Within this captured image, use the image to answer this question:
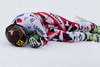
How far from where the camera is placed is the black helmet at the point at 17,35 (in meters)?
2.69

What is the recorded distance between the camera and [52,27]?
3.09 metres

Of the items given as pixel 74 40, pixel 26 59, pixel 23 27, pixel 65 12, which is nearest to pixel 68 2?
pixel 65 12

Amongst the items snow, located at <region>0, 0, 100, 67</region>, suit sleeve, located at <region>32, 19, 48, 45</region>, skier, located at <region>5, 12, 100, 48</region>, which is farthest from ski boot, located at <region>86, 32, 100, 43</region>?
suit sleeve, located at <region>32, 19, 48, 45</region>

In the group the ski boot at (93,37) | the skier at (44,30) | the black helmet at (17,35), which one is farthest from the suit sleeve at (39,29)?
Answer: the ski boot at (93,37)

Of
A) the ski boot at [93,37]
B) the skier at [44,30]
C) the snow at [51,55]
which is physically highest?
the skier at [44,30]

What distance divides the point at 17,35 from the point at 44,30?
0.31 m

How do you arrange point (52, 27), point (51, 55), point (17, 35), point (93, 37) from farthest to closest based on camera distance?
point (93, 37)
point (52, 27)
point (17, 35)
point (51, 55)

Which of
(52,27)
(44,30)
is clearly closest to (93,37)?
(52,27)

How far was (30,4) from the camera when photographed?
5418 mm

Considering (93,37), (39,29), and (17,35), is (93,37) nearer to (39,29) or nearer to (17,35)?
(39,29)

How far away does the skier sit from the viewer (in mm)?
2717

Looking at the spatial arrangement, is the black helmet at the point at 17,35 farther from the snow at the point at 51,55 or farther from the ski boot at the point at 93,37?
the ski boot at the point at 93,37

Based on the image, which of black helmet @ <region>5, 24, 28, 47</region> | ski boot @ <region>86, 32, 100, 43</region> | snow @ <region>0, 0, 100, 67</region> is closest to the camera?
snow @ <region>0, 0, 100, 67</region>

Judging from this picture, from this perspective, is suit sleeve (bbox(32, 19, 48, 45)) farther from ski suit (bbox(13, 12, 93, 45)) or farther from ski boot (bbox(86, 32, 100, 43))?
ski boot (bbox(86, 32, 100, 43))
